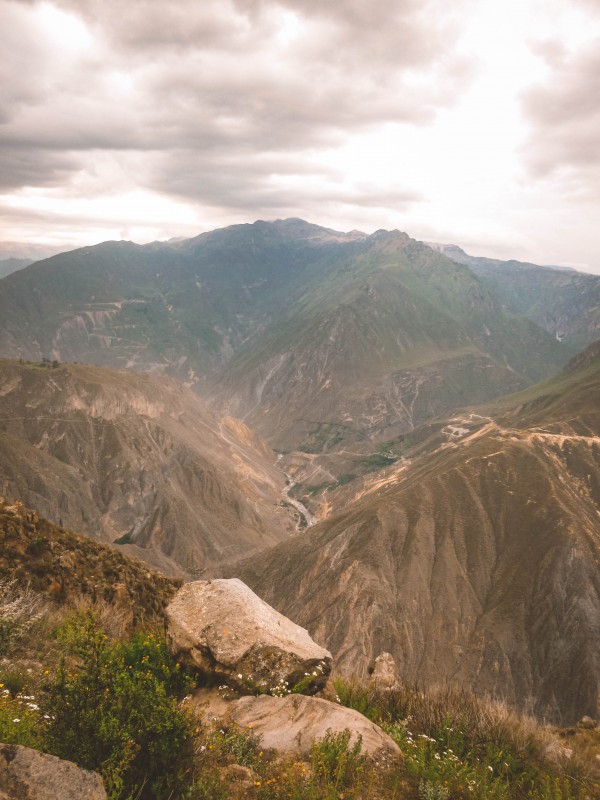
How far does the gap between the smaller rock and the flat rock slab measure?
208 inches

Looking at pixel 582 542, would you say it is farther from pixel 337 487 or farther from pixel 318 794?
pixel 337 487

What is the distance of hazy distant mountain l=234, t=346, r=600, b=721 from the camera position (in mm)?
69625

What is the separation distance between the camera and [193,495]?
134m

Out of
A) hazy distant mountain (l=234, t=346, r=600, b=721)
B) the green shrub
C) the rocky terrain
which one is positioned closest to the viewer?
the green shrub

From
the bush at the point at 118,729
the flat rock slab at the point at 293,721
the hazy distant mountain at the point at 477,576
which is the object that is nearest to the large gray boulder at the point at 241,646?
the flat rock slab at the point at 293,721

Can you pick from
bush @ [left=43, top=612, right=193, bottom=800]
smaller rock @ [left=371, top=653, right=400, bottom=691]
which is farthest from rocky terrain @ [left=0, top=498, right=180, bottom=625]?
bush @ [left=43, top=612, right=193, bottom=800]

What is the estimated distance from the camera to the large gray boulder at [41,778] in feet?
21.2

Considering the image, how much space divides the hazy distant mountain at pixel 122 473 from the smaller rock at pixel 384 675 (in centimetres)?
8972

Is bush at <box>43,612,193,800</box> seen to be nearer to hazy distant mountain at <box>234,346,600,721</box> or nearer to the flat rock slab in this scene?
the flat rock slab

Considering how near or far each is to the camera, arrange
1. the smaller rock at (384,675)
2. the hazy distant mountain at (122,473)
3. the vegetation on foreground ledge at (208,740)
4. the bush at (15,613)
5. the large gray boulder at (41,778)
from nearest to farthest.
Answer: the large gray boulder at (41,778) → the vegetation on foreground ledge at (208,740) → the bush at (15,613) → the smaller rock at (384,675) → the hazy distant mountain at (122,473)

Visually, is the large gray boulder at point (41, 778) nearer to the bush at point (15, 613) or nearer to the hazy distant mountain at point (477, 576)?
the bush at point (15, 613)

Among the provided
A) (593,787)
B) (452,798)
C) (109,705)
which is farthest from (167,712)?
(593,787)

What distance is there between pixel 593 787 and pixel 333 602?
7205 centimetres

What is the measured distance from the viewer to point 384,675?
1817cm
